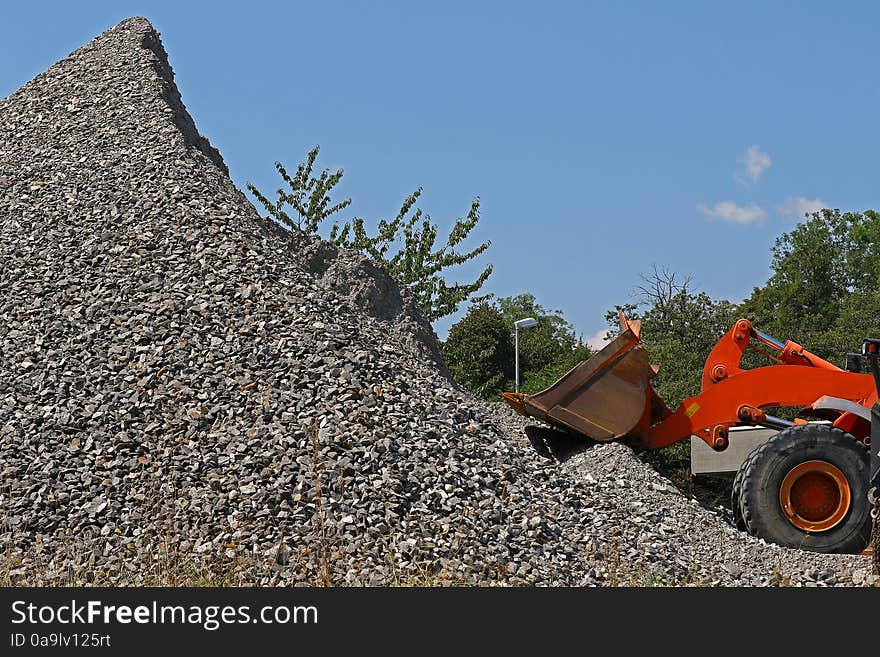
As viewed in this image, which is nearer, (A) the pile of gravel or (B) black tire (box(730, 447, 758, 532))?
(A) the pile of gravel

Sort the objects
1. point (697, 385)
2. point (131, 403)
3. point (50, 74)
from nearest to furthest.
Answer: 1. point (131, 403)
2. point (50, 74)
3. point (697, 385)

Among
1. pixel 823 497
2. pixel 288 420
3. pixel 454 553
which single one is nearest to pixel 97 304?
pixel 288 420

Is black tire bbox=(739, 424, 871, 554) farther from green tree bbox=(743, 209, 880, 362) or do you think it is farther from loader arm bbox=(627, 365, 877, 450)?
green tree bbox=(743, 209, 880, 362)

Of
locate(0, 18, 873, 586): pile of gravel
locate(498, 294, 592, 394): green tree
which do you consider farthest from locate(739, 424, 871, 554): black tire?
locate(498, 294, 592, 394): green tree

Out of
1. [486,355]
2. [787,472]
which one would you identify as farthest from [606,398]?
[486,355]

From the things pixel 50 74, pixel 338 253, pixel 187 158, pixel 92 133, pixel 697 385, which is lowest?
pixel 697 385

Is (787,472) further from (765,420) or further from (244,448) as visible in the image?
(244,448)

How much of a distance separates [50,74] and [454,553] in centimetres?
1138

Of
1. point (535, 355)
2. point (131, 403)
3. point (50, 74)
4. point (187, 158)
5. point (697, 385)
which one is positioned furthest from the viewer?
point (535, 355)

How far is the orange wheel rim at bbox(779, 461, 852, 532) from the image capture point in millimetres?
7277

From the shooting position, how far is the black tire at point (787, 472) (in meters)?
7.17

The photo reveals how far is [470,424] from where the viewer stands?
7859 mm

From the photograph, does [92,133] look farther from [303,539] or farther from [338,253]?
[303,539]

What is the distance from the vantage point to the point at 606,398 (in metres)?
9.02
